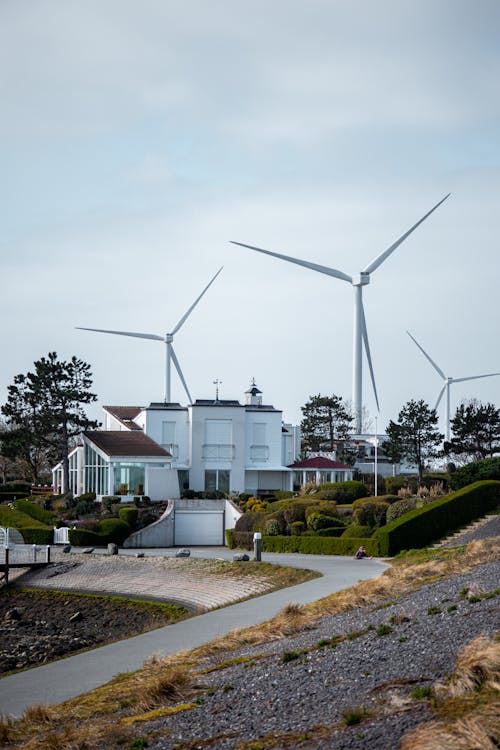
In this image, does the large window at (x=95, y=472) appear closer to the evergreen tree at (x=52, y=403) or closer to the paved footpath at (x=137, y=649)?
the evergreen tree at (x=52, y=403)

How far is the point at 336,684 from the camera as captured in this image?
1218 cm

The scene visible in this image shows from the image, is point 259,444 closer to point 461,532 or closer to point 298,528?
point 298,528

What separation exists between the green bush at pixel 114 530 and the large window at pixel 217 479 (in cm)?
1334

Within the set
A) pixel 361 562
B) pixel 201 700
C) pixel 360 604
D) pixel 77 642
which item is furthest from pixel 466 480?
pixel 201 700

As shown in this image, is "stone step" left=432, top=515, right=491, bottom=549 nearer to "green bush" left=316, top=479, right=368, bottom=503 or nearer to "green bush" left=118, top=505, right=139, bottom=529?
"green bush" left=316, top=479, right=368, bottom=503

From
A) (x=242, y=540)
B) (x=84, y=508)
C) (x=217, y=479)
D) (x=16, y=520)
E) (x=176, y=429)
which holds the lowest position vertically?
(x=242, y=540)

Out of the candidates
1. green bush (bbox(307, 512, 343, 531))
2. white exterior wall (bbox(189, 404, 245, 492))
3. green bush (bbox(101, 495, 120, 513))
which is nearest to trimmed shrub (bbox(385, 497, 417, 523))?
green bush (bbox(307, 512, 343, 531))

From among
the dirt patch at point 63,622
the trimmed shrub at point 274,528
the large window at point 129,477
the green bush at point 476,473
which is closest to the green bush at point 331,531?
the trimmed shrub at point 274,528

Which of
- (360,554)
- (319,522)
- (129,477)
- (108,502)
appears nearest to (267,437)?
(129,477)

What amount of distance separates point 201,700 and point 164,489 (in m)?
47.7

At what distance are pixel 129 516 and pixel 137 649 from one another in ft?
108

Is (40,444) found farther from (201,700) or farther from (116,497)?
(201,700)

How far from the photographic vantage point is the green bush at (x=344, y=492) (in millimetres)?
53219

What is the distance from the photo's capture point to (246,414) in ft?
217
